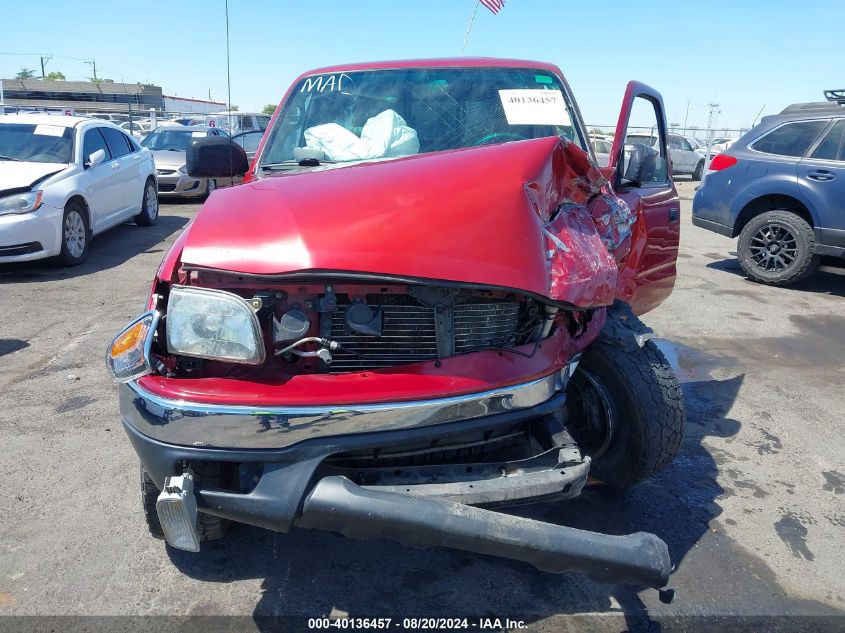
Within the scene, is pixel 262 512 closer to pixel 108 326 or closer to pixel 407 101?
pixel 407 101

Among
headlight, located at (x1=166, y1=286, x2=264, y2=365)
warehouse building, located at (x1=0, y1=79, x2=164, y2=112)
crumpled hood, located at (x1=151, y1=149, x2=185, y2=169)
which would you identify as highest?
headlight, located at (x1=166, y1=286, x2=264, y2=365)

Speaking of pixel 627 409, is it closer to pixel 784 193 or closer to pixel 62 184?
pixel 784 193

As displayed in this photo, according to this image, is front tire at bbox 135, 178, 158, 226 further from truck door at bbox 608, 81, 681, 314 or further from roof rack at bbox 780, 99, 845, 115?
roof rack at bbox 780, 99, 845, 115

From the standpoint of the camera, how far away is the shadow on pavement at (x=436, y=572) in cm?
249

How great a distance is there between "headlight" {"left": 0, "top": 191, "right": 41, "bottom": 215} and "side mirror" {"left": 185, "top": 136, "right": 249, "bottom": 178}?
453cm

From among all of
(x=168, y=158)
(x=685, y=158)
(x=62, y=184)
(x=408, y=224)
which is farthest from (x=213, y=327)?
(x=685, y=158)

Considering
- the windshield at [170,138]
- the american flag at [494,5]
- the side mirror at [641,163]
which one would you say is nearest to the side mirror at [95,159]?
the american flag at [494,5]

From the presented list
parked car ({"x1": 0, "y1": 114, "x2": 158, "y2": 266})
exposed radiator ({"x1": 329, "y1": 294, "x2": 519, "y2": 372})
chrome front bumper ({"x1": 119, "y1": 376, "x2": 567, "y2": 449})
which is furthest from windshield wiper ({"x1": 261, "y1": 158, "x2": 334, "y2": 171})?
parked car ({"x1": 0, "y1": 114, "x2": 158, "y2": 266})

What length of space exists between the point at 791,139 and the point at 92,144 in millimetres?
8611

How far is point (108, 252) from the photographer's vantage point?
29.0 feet

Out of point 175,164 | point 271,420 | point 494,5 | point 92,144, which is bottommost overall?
point 175,164

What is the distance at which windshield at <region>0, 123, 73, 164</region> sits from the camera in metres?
8.05

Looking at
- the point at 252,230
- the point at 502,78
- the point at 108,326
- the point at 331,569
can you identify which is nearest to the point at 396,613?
the point at 331,569

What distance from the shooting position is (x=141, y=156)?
10211 mm
